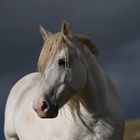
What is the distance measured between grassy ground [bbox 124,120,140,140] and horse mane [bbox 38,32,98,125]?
174ft

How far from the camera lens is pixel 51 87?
7.59m

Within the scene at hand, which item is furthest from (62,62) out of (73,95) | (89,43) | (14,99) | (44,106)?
(14,99)

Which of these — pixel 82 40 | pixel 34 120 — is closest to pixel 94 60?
pixel 82 40

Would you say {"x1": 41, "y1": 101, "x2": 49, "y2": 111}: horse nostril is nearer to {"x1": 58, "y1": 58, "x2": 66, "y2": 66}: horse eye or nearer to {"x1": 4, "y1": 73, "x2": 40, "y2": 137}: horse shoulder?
{"x1": 58, "y1": 58, "x2": 66, "y2": 66}: horse eye

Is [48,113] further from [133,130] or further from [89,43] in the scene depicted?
[133,130]

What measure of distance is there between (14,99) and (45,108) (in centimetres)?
395

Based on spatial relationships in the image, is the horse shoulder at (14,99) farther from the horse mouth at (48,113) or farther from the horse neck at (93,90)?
the horse mouth at (48,113)

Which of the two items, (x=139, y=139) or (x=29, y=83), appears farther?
(x=139, y=139)

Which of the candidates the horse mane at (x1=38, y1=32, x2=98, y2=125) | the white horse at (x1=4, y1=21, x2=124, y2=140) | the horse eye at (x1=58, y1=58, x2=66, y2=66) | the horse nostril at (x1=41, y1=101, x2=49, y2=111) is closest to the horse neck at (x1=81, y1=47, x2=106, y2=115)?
the white horse at (x1=4, y1=21, x2=124, y2=140)

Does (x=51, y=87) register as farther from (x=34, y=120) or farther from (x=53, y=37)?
(x=34, y=120)

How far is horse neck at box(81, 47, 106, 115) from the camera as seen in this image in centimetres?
810

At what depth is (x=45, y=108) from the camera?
7.48 meters

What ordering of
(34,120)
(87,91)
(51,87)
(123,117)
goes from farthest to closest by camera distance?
(34,120)
(123,117)
(87,91)
(51,87)

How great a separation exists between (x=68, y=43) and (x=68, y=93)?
0.68m
